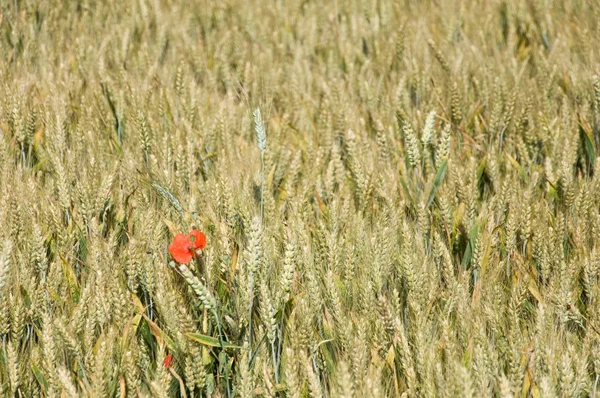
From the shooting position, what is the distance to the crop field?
1.32 meters

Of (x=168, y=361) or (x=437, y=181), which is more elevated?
(x=437, y=181)

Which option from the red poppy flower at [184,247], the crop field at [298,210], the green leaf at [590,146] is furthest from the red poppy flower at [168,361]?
the green leaf at [590,146]

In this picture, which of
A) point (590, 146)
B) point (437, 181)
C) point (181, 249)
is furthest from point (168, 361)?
point (590, 146)

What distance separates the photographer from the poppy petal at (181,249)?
1.38 metres

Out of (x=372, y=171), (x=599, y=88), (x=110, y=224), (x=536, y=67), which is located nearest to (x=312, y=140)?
(x=372, y=171)

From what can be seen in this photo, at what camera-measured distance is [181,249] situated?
1386 millimetres

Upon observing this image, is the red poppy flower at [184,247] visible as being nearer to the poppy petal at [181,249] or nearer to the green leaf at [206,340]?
the poppy petal at [181,249]

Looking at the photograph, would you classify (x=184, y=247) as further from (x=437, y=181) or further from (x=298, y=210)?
(x=437, y=181)

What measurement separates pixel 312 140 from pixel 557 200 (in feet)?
2.52

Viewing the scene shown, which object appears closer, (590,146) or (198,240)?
(198,240)

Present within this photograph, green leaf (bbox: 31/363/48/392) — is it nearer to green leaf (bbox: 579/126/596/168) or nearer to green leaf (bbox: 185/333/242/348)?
green leaf (bbox: 185/333/242/348)

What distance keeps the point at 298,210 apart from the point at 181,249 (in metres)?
0.47

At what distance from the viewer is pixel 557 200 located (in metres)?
1.96

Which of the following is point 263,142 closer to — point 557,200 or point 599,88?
point 557,200
